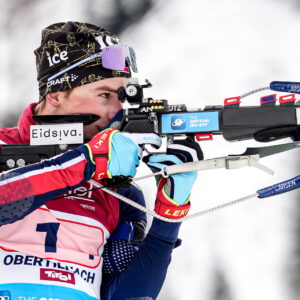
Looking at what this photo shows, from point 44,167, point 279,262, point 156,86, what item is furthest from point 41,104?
point 279,262

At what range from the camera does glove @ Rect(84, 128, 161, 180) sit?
154 centimetres

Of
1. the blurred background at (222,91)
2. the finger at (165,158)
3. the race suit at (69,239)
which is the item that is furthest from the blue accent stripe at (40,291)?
the blurred background at (222,91)

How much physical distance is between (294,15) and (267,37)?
123 mm

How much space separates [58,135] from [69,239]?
28 cm

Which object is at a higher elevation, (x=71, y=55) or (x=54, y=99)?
(x=71, y=55)

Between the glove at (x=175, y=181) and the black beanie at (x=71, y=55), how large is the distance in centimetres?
32

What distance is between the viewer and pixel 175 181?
1.70 metres

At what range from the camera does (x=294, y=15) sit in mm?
2342

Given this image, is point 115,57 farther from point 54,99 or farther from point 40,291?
point 40,291

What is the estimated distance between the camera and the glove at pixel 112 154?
1540 millimetres

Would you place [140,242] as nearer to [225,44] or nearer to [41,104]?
[41,104]

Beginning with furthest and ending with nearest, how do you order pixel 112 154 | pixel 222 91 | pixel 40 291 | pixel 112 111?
pixel 222 91
pixel 112 111
pixel 40 291
pixel 112 154

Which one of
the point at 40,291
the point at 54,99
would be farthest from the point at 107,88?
the point at 40,291

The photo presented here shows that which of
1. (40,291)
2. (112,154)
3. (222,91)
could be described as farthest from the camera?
(222,91)
